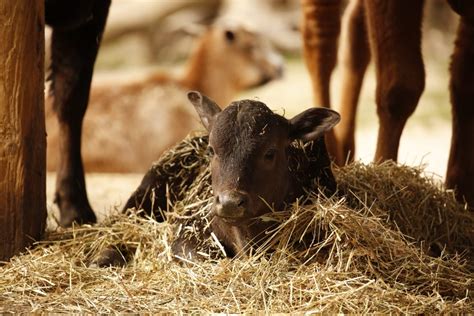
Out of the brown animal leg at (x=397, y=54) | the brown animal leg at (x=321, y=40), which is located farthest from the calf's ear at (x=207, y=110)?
the brown animal leg at (x=321, y=40)

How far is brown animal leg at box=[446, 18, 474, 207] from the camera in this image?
675cm

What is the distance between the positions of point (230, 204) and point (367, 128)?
8.48 m

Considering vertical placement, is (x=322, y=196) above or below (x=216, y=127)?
below

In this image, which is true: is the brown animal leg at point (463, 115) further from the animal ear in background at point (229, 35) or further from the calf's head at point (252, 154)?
the animal ear in background at point (229, 35)

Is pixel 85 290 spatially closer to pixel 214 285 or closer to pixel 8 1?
pixel 214 285

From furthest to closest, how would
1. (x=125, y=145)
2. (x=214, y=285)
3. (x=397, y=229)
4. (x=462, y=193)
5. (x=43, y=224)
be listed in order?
1. (x=125, y=145)
2. (x=462, y=193)
3. (x=43, y=224)
4. (x=397, y=229)
5. (x=214, y=285)

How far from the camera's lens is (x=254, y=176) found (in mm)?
4867

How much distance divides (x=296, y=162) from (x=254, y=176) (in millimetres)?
621

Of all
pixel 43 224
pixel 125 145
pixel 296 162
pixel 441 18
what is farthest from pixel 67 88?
pixel 441 18

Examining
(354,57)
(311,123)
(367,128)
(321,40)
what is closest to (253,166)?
(311,123)

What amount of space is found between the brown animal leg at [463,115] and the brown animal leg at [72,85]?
99.0 inches

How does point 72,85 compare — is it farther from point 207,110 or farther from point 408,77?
point 408,77

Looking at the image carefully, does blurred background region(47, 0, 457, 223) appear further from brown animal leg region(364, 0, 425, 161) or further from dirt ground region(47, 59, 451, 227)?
brown animal leg region(364, 0, 425, 161)

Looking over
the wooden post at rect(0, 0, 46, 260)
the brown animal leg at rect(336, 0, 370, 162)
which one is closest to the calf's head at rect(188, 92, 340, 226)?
the wooden post at rect(0, 0, 46, 260)
